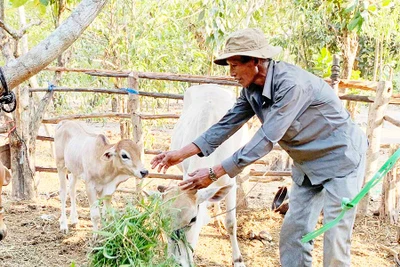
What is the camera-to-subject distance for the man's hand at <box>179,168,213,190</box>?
278 cm

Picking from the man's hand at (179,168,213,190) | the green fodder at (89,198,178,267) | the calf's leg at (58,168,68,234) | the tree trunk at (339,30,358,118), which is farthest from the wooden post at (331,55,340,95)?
the tree trunk at (339,30,358,118)

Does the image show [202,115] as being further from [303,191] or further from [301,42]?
[301,42]

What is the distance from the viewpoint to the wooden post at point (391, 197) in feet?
17.2

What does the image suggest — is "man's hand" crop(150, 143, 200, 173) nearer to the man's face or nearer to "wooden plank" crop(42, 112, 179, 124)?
the man's face

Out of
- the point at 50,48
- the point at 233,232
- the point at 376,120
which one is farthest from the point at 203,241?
the point at 50,48

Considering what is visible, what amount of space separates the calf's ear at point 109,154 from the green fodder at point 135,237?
1.73 m

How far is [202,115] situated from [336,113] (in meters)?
1.85

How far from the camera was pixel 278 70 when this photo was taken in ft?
9.21

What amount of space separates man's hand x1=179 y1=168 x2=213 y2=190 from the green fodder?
198 millimetres

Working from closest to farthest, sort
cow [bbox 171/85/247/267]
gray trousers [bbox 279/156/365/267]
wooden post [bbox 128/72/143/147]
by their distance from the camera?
gray trousers [bbox 279/156/365/267] → cow [bbox 171/85/247/267] → wooden post [bbox 128/72/143/147]

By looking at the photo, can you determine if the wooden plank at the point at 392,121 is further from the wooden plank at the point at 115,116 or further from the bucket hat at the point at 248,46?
the bucket hat at the point at 248,46

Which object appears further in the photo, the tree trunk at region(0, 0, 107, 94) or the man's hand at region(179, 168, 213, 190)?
the man's hand at region(179, 168, 213, 190)

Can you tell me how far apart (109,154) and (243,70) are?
2.04m

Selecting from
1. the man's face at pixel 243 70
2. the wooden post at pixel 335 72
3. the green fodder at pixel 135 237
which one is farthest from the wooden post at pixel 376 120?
the green fodder at pixel 135 237
